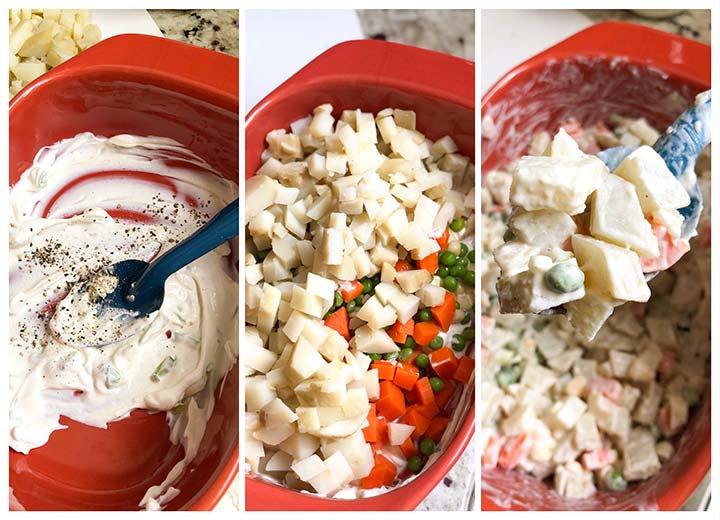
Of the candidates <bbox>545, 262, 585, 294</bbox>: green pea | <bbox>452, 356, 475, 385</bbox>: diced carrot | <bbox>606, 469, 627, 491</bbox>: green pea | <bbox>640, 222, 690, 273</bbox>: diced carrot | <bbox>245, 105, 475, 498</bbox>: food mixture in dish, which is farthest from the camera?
<bbox>606, 469, 627, 491</bbox>: green pea

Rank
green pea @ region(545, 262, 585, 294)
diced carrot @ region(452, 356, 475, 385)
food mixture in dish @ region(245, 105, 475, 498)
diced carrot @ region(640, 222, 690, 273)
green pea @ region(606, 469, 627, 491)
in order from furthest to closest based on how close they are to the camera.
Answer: green pea @ region(606, 469, 627, 491) → diced carrot @ region(452, 356, 475, 385) → food mixture in dish @ region(245, 105, 475, 498) → diced carrot @ region(640, 222, 690, 273) → green pea @ region(545, 262, 585, 294)

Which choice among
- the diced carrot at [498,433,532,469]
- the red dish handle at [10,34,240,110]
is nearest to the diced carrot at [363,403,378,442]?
the diced carrot at [498,433,532,469]

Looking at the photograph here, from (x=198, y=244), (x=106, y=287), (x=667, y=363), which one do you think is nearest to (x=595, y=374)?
(x=667, y=363)

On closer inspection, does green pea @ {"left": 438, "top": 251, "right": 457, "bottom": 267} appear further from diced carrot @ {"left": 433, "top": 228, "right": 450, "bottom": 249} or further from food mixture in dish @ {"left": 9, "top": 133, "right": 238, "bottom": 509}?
food mixture in dish @ {"left": 9, "top": 133, "right": 238, "bottom": 509}

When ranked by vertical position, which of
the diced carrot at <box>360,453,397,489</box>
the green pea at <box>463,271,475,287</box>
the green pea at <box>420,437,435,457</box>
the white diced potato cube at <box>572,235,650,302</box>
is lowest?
the diced carrot at <box>360,453,397,489</box>
